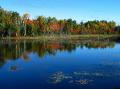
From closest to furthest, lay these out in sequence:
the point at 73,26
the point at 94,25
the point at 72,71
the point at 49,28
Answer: the point at 72,71
the point at 49,28
the point at 73,26
the point at 94,25

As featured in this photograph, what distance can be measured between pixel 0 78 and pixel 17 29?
81934mm

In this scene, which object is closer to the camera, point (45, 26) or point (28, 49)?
point (28, 49)

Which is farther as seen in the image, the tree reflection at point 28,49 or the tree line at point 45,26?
the tree line at point 45,26

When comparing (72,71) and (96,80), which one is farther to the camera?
(72,71)

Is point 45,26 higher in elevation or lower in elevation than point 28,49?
higher

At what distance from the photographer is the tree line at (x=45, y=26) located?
105m

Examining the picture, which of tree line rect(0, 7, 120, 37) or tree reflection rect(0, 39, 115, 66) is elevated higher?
tree line rect(0, 7, 120, 37)

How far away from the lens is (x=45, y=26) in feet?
436

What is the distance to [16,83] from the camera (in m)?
23.2

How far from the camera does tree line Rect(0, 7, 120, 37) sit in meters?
105

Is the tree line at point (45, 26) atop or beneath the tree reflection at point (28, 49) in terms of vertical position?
atop

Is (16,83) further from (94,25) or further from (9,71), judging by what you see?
(94,25)

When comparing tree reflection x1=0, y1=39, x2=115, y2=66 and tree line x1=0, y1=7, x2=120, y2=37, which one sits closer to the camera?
tree reflection x1=0, y1=39, x2=115, y2=66

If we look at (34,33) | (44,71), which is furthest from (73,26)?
(44,71)
